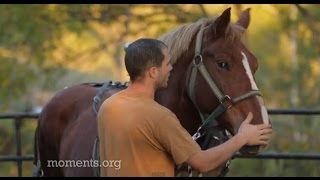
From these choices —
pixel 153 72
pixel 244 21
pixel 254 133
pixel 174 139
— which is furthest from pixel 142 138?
pixel 244 21

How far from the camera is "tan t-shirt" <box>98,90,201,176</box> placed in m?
3.04

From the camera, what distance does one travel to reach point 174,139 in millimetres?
3025

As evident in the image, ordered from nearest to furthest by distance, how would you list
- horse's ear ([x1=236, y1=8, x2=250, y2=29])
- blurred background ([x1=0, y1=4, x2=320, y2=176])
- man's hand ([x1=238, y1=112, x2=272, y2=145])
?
1. man's hand ([x1=238, y1=112, x2=272, y2=145])
2. horse's ear ([x1=236, y1=8, x2=250, y2=29])
3. blurred background ([x1=0, y1=4, x2=320, y2=176])

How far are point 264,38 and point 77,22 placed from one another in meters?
6.80

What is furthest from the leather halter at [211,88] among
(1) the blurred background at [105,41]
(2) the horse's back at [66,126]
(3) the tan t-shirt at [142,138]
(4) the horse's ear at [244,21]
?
(1) the blurred background at [105,41]

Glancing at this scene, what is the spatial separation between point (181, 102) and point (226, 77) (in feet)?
1.17

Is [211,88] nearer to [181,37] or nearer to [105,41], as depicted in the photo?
[181,37]

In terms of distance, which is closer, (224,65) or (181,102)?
(224,65)

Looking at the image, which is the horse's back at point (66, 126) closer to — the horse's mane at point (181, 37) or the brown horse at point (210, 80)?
the brown horse at point (210, 80)

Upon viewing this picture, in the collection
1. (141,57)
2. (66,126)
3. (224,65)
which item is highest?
(141,57)

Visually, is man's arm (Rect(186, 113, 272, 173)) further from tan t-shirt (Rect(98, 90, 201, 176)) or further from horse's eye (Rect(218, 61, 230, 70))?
horse's eye (Rect(218, 61, 230, 70))

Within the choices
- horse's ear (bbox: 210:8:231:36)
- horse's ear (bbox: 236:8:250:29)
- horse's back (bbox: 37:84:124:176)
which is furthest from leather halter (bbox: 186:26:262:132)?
horse's back (bbox: 37:84:124:176)

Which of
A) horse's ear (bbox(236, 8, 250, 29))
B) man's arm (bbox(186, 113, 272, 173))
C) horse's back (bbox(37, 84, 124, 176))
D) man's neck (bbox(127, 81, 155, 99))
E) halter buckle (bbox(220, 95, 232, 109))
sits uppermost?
horse's ear (bbox(236, 8, 250, 29))

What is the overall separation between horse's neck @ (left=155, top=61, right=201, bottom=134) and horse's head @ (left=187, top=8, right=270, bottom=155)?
9 cm
